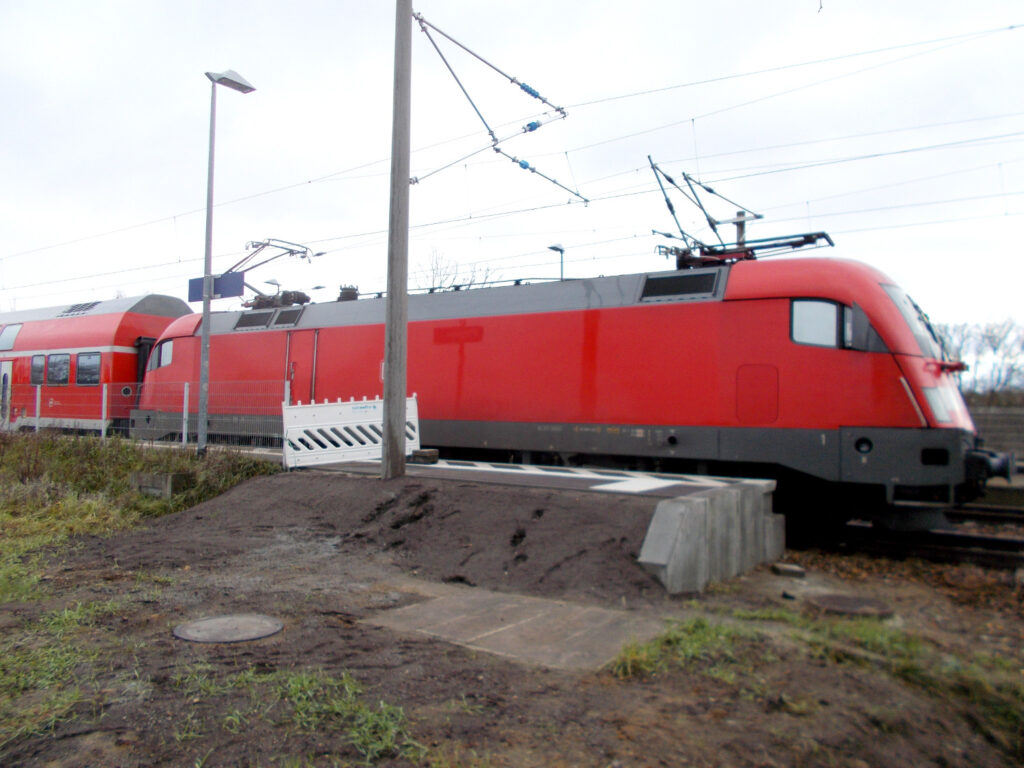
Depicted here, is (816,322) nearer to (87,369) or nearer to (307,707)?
(307,707)

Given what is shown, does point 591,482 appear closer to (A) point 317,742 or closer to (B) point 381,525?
(B) point 381,525

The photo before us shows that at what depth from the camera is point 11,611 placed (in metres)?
5.37

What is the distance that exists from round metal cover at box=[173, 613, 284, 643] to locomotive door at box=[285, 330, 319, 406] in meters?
9.45

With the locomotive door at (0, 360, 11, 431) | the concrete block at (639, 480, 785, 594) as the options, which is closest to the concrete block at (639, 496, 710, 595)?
the concrete block at (639, 480, 785, 594)

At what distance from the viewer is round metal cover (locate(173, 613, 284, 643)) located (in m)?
4.71

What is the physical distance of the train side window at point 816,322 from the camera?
886 centimetres

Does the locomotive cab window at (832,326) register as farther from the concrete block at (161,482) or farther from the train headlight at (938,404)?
the concrete block at (161,482)

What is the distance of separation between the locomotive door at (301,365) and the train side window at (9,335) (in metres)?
11.2

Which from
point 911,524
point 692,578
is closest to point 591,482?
point 692,578

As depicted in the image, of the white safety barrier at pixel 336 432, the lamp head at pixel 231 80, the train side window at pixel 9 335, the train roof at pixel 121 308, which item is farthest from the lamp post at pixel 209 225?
the train side window at pixel 9 335

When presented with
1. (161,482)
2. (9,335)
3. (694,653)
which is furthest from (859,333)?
(9,335)

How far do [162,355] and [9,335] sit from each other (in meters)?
7.31

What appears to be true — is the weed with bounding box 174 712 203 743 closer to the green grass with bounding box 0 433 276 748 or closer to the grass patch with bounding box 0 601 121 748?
the green grass with bounding box 0 433 276 748

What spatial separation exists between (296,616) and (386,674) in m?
1.46
